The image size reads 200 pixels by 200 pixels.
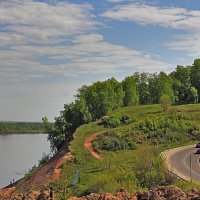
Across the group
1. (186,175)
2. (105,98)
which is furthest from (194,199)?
(105,98)

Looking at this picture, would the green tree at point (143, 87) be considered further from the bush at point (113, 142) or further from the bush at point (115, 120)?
the bush at point (113, 142)

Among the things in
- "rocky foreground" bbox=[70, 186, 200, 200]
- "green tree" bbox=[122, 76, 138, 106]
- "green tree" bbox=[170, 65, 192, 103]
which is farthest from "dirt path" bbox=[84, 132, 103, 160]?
"green tree" bbox=[170, 65, 192, 103]

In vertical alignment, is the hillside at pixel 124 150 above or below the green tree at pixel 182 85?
below

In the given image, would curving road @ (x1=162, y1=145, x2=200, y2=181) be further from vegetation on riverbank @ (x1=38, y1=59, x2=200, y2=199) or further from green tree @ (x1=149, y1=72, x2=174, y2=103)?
green tree @ (x1=149, y1=72, x2=174, y2=103)

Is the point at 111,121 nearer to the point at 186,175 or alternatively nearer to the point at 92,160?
the point at 92,160

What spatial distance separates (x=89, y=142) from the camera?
4884 cm

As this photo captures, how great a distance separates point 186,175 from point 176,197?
67.4 feet

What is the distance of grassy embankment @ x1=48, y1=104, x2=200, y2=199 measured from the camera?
2484 cm

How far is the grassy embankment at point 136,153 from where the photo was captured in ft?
81.5

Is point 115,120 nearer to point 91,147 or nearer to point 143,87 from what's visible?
point 91,147

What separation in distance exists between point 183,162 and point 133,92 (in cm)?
5703

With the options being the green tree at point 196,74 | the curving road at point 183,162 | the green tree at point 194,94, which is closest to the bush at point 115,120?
the curving road at point 183,162

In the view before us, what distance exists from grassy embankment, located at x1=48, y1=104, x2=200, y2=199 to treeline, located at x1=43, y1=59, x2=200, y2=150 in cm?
1060

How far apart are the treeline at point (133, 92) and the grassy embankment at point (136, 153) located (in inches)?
417
